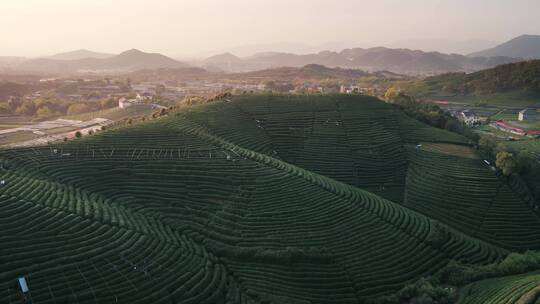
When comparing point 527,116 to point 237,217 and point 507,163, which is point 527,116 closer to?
point 507,163

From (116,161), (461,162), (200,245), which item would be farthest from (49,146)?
(461,162)

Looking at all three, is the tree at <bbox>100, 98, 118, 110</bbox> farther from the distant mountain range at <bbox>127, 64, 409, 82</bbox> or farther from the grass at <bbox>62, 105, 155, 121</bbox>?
the distant mountain range at <bbox>127, 64, 409, 82</bbox>

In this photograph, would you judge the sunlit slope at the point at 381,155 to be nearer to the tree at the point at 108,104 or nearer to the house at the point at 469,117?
the house at the point at 469,117

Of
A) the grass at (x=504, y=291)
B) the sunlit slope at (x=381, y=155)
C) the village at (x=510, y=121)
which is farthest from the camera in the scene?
the village at (x=510, y=121)

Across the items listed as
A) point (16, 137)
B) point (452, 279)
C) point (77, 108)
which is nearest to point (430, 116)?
point (452, 279)

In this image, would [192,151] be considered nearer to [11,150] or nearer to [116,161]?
[116,161]

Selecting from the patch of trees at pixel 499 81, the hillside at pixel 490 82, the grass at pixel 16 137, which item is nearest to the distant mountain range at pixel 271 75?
the hillside at pixel 490 82
